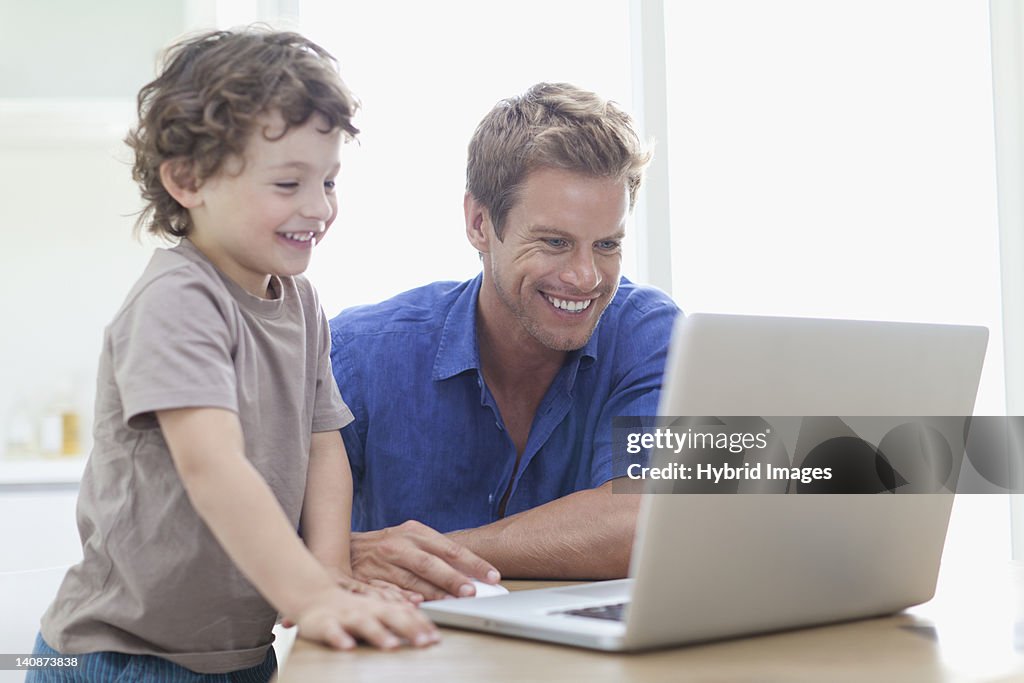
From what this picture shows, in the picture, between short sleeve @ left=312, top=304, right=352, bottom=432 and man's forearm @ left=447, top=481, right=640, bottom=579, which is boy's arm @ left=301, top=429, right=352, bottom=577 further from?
man's forearm @ left=447, top=481, right=640, bottom=579

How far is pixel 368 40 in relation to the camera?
8.96 ft

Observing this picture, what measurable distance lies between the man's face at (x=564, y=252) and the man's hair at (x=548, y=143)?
0.02 metres

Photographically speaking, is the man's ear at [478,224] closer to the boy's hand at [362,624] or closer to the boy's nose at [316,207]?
the boy's nose at [316,207]

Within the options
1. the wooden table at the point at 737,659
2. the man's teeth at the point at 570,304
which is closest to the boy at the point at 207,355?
the wooden table at the point at 737,659

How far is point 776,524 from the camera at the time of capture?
0.76m

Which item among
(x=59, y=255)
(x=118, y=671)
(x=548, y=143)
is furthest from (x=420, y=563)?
(x=59, y=255)

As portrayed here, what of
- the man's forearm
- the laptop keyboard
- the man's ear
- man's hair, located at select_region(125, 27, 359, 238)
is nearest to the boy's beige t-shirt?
man's hair, located at select_region(125, 27, 359, 238)

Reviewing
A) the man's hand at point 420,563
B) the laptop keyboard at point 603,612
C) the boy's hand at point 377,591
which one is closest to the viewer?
the laptop keyboard at point 603,612

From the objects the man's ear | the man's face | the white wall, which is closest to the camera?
the man's face

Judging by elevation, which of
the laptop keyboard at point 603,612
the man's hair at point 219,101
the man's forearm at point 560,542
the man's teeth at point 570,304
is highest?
the man's hair at point 219,101

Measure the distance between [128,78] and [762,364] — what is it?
2.34m

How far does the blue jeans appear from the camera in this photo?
1040 millimetres

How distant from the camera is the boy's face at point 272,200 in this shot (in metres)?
1.04

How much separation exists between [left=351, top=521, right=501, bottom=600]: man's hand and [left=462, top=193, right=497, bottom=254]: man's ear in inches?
27.6
